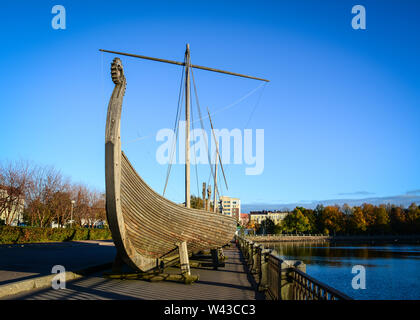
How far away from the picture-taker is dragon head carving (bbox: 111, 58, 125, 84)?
6598mm

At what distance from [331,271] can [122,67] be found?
28552mm

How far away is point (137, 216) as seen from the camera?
23.6 feet

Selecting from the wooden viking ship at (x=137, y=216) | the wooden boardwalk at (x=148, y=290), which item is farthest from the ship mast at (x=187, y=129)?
the wooden boardwalk at (x=148, y=290)

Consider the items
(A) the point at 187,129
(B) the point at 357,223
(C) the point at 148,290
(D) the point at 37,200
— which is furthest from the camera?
(B) the point at 357,223

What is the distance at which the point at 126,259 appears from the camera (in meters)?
7.60

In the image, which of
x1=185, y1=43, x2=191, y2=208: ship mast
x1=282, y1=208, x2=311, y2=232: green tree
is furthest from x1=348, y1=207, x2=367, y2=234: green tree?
x1=185, y1=43, x2=191, y2=208: ship mast

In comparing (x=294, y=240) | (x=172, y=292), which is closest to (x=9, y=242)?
(x=172, y=292)

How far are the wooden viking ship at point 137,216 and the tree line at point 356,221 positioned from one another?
9040 cm

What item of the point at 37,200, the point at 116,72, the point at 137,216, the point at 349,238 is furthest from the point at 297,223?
the point at 116,72

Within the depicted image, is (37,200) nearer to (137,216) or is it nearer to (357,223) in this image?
(137,216)

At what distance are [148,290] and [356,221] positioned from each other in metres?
96.6

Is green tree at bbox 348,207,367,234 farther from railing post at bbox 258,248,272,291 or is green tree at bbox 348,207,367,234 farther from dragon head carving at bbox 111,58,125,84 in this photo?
dragon head carving at bbox 111,58,125,84
